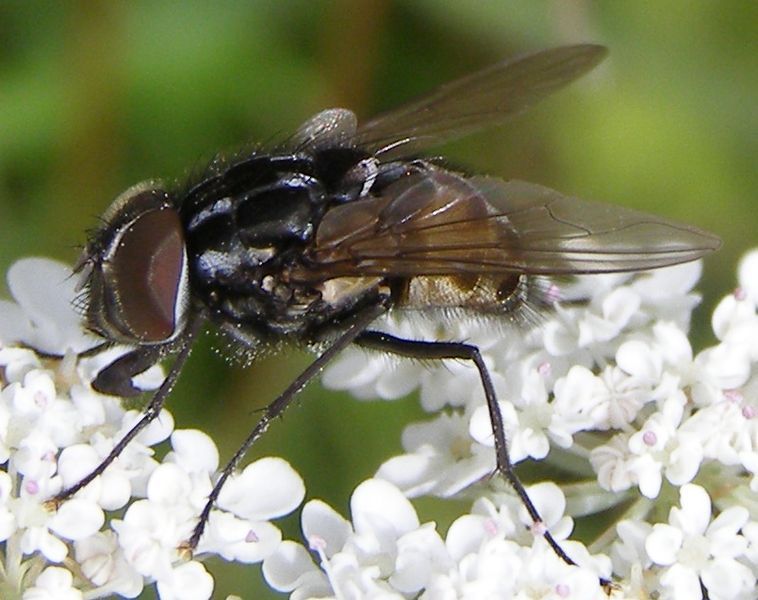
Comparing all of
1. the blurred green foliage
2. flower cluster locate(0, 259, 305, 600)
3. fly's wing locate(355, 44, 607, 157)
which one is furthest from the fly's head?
the blurred green foliage

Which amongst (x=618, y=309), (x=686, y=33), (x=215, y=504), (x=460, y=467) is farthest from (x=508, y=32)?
(x=215, y=504)

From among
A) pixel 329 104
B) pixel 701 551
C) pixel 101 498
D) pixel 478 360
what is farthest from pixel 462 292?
A: pixel 329 104

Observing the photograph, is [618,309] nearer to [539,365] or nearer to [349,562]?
[539,365]

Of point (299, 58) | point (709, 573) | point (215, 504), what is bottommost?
point (709, 573)

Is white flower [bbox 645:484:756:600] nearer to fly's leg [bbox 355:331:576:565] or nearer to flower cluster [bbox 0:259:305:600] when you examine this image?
fly's leg [bbox 355:331:576:565]

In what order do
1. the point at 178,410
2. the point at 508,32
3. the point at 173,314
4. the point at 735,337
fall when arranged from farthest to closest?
1. the point at 508,32
2. the point at 178,410
3. the point at 735,337
4. the point at 173,314

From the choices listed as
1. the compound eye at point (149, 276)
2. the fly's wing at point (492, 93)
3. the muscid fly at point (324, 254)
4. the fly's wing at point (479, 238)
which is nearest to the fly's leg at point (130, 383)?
the muscid fly at point (324, 254)

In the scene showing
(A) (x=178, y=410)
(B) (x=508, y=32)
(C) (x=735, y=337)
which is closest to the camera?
(C) (x=735, y=337)

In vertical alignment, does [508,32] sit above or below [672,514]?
above
